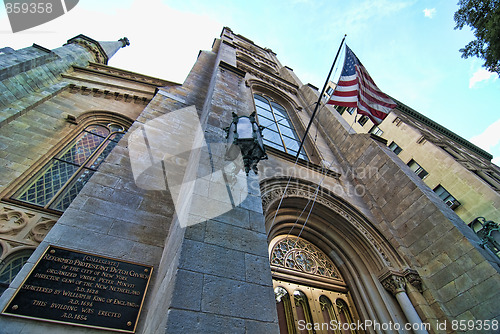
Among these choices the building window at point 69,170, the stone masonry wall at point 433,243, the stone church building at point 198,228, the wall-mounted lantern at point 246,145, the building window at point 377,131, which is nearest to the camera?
the stone church building at point 198,228

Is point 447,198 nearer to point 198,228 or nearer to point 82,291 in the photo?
point 198,228

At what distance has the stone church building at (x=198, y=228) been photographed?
A: 8.54ft

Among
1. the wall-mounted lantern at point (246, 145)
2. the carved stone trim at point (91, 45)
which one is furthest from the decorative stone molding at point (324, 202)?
the carved stone trim at point (91, 45)

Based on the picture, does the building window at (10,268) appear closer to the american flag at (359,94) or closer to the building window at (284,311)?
the building window at (284,311)

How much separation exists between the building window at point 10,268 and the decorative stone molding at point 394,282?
6.97 metres

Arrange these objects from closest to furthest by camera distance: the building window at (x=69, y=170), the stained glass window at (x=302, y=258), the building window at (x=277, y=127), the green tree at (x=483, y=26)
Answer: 1. the building window at (x=69, y=170)
2. the stained glass window at (x=302, y=258)
3. the green tree at (x=483, y=26)
4. the building window at (x=277, y=127)

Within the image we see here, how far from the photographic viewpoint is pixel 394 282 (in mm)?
5125

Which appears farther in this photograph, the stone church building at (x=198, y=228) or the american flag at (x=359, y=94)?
the american flag at (x=359, y=94)

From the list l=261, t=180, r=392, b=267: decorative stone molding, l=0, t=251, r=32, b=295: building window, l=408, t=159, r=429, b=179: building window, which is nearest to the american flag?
l=261, t=180, r=392, b=267: decorative stone molding

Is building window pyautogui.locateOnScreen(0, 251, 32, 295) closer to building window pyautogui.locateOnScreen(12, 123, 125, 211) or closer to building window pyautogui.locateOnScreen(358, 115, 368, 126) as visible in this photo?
building window pyautogui.locateOnScreen(12, 123, 125, 211)

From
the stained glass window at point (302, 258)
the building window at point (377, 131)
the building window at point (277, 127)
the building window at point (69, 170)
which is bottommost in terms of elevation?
the stained glass window at point (302, 258)

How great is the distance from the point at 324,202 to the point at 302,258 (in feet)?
5.33

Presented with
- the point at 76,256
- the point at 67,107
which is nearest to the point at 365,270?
the point at 76,256

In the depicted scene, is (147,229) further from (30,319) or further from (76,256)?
(30,319)
